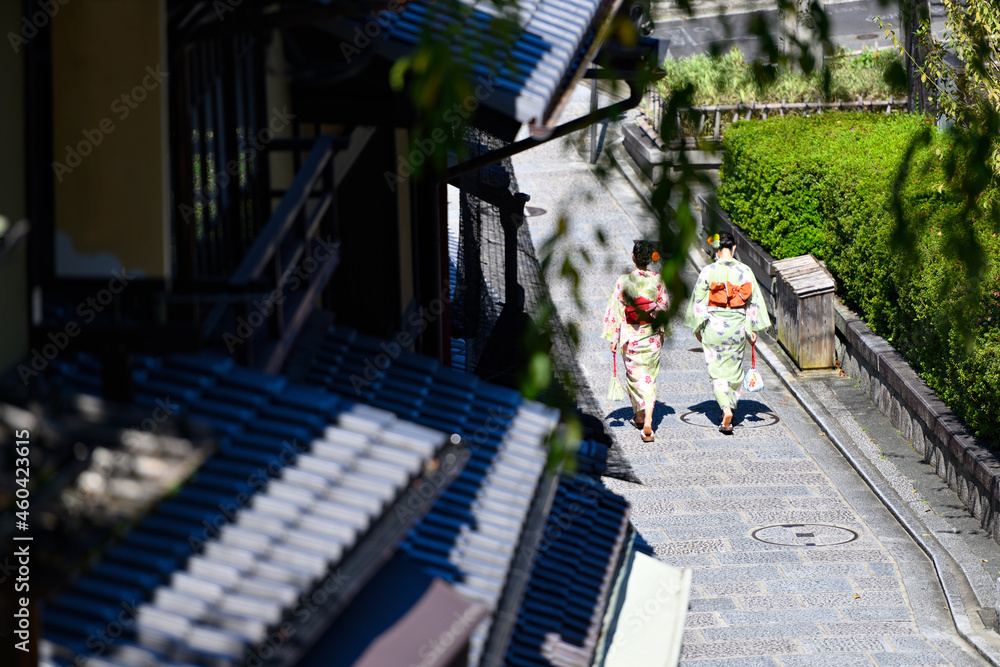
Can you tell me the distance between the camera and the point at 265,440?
15.1 feet

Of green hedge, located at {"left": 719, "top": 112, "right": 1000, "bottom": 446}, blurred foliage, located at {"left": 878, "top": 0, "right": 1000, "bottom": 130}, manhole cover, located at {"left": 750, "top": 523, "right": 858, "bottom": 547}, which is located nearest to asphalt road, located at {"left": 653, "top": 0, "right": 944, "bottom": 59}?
green hedge, located at {"left": 719, "top": 112, "right": 1000, "bottom": 446}

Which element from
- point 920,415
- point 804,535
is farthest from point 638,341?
point 920,415

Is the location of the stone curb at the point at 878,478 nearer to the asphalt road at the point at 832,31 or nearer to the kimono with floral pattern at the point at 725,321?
the kimono with floral pattern at the point at 725,321

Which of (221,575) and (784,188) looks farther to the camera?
(784,188)

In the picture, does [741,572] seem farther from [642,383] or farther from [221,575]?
[221,575]

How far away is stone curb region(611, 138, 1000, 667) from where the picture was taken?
10.2 meters

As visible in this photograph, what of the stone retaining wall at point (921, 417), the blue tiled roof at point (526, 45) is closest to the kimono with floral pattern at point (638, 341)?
the stone retaining wall at point (921, 417)

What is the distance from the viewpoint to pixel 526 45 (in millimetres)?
7270

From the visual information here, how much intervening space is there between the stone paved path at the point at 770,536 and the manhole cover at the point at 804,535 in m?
0.02

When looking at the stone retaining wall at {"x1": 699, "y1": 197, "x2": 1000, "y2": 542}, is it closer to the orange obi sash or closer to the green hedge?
the green hedge

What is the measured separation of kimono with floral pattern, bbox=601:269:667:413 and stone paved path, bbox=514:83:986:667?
2.04 ft

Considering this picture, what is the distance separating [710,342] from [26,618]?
1056cm

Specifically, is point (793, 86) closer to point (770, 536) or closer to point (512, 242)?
point (512, 242)

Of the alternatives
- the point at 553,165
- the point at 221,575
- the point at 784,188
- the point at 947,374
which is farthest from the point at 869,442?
the point at 553,165
